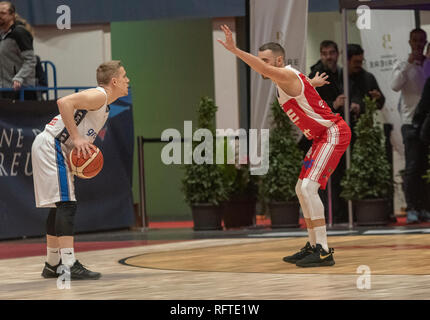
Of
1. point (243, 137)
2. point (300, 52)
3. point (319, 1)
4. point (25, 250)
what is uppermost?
point (319, 1)

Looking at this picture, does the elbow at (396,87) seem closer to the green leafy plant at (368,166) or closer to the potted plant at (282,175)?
the green leafy plant at (368,166)

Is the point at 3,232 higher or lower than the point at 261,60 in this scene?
lower

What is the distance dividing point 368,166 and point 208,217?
222 centimetres

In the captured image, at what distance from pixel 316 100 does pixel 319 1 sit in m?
6.50

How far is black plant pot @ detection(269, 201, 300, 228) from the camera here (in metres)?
12.8

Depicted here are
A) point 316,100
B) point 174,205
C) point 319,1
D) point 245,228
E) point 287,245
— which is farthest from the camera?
point 174,205

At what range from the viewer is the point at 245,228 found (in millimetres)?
13125

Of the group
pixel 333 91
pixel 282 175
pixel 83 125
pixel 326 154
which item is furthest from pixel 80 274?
pixel 333 91

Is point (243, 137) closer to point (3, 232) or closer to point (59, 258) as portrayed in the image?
point (3, 232)

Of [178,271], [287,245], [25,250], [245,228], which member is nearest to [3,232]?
[25,250]

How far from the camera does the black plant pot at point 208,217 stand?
12922mm

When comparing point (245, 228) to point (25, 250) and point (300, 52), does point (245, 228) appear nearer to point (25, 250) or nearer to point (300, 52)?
point (300, 52)

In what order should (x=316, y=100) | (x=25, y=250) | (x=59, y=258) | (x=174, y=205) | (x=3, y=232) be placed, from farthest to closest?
1. (x=174, y=205)
2. (x=3, y=232)
3. (x=25, y=250)
4. (x=316, y=100)
5. (x=59, y=258)

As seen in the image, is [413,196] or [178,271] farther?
[413,196]
